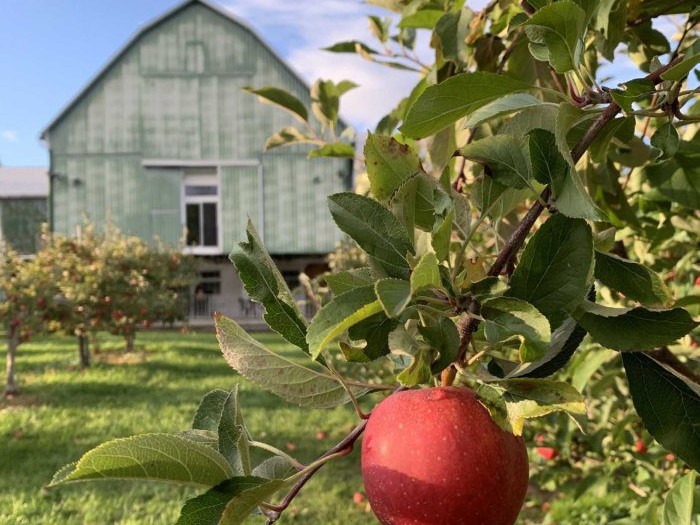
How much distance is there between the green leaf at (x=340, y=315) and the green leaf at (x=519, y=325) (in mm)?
82

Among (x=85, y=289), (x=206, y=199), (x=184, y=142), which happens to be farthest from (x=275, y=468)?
(x=184, y=142)

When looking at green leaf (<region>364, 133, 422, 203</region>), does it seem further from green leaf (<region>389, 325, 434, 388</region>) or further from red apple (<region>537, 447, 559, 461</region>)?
red apple (<region>537, 447, 559, 461</region>)

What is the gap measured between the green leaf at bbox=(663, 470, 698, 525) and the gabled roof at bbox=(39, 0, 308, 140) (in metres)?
15.7

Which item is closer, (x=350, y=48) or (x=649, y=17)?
(x=649, y=17)

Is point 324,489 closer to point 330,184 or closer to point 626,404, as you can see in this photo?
point 626,404

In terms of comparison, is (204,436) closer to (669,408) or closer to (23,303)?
(669,408)

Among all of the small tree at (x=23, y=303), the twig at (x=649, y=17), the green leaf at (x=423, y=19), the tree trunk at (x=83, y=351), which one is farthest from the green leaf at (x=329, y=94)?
the tree trunk at (x=83, y=351)

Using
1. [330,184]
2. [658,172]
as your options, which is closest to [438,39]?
[658,172]

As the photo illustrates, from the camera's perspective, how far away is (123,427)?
216 inches

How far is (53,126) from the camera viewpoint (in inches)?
607

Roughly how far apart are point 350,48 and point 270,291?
946 mm

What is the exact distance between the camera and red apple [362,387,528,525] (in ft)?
1.52

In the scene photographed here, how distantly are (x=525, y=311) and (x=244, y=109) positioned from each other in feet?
51.5

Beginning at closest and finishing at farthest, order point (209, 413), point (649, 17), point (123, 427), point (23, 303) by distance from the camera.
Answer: point (209, 413)
point (649, 17)
point (123, 427)
point (23, 303)
